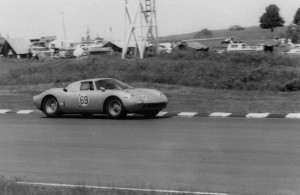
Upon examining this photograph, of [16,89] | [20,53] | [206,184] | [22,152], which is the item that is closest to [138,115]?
[22,152]

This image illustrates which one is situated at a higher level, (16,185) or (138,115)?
(16,185)

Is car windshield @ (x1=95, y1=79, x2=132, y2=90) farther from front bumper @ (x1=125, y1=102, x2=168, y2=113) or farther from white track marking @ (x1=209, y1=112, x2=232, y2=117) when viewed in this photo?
white track marking @ (x1=209, y1=112, x2=232, y2=117)

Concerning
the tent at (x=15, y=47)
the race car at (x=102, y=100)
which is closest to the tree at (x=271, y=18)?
the tent at (x=15, y=47)

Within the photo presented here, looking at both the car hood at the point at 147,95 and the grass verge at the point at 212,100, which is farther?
the grass verge at the point at 212,100

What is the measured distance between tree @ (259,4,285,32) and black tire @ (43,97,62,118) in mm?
108501

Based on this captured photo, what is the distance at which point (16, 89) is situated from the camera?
2652 centimetres

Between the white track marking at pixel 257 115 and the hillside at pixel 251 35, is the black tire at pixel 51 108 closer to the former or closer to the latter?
the white track marking at pixel 257 115

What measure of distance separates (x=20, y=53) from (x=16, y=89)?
51756 millimetres

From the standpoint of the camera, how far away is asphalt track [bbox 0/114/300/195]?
7.13m

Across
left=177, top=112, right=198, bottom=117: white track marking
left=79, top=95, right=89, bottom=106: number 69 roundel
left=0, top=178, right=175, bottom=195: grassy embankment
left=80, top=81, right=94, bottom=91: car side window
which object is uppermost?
left=0, top=178, right=175, bottom=195: grassy embankment

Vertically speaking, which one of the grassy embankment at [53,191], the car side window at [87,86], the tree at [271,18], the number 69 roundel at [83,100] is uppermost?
the grassy embankment at [53,191]

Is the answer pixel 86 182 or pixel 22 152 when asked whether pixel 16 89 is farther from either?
pixel 86 182

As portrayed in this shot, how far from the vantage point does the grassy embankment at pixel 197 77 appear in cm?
1822

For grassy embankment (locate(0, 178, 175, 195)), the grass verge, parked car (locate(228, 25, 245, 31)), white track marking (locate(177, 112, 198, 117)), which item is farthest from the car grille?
parked car (locate(228, 25, 245, 31))
